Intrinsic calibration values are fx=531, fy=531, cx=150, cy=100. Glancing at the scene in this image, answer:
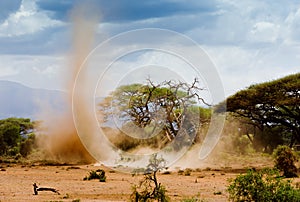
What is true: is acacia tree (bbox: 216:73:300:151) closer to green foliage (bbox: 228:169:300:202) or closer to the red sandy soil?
the red sandy soil

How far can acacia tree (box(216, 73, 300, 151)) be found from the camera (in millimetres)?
33500

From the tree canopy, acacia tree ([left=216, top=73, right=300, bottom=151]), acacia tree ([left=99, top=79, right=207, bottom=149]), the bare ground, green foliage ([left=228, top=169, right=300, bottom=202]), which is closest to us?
green foliage ([left=228, top=169, right=300, bottom=202])

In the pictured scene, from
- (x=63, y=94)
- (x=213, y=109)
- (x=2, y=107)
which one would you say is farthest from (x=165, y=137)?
(x=2, y=107)

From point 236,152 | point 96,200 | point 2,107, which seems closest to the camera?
point 96,200

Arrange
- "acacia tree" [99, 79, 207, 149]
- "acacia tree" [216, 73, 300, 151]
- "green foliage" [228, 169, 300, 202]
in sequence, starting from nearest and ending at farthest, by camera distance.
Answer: "green foliage" [228, 169, 300, 202] → "acacia tree" [99, 79, 207, 149] → "acacia tree" [216, 73, 300, 151]

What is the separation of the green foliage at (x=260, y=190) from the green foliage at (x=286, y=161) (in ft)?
41.1

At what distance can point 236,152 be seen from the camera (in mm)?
47406

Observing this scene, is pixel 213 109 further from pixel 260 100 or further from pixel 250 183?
pixel 250 183

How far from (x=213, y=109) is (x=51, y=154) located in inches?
553

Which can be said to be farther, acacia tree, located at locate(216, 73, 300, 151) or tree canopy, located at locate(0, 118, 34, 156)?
tree canopy, located at locate(0, 118, 34, 156)

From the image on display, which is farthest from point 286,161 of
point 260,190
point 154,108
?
point 260,190

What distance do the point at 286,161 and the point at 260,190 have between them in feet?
43.4

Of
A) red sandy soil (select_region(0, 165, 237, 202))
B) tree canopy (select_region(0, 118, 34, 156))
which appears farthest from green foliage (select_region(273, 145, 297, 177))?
tree canopy (select_region(0, 118, 34, 156))

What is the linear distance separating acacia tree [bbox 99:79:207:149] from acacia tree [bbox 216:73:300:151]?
4.12 meters
